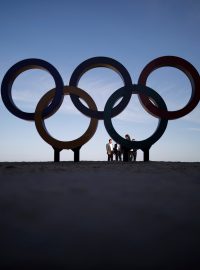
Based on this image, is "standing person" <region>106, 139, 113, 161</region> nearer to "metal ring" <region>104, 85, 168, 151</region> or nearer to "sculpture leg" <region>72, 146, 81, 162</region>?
"metal ring" <region>104, 85, 168, 151</region>

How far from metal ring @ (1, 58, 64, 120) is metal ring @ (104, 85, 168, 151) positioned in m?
2.62

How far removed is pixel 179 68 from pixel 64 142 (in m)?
7.26

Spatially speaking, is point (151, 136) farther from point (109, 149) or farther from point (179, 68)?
point (179, 68)

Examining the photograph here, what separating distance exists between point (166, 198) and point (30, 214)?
106 inches

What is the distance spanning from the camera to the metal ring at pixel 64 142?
1250 cm

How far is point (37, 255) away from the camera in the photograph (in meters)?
2.92

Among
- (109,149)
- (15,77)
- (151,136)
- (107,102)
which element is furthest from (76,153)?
(15,77)

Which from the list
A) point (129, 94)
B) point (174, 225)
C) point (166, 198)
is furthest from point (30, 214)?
point (129, 94)

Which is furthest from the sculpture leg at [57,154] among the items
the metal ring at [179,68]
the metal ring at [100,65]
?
the metal ring at [179,68]

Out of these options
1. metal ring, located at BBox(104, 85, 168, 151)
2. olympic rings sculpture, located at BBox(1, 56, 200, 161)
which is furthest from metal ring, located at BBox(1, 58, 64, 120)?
metal ring, located at BBox(104, 85, 168, 151)

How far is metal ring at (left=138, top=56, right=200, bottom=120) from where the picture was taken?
40.9 feet

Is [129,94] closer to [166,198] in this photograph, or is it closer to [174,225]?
[166,198]

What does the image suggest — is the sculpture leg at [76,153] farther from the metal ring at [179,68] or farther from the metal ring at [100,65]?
the metal ring at [179,68]

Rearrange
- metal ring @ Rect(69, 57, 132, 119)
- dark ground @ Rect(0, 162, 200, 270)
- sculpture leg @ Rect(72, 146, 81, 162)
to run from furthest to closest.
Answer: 1. metal ring @ Rect(69, 57, 132, 119)
2. sculpture leg @ Rect(72, 146, 81, 162)
3. dark ground @ Rect(0, 162, 200, 270)
